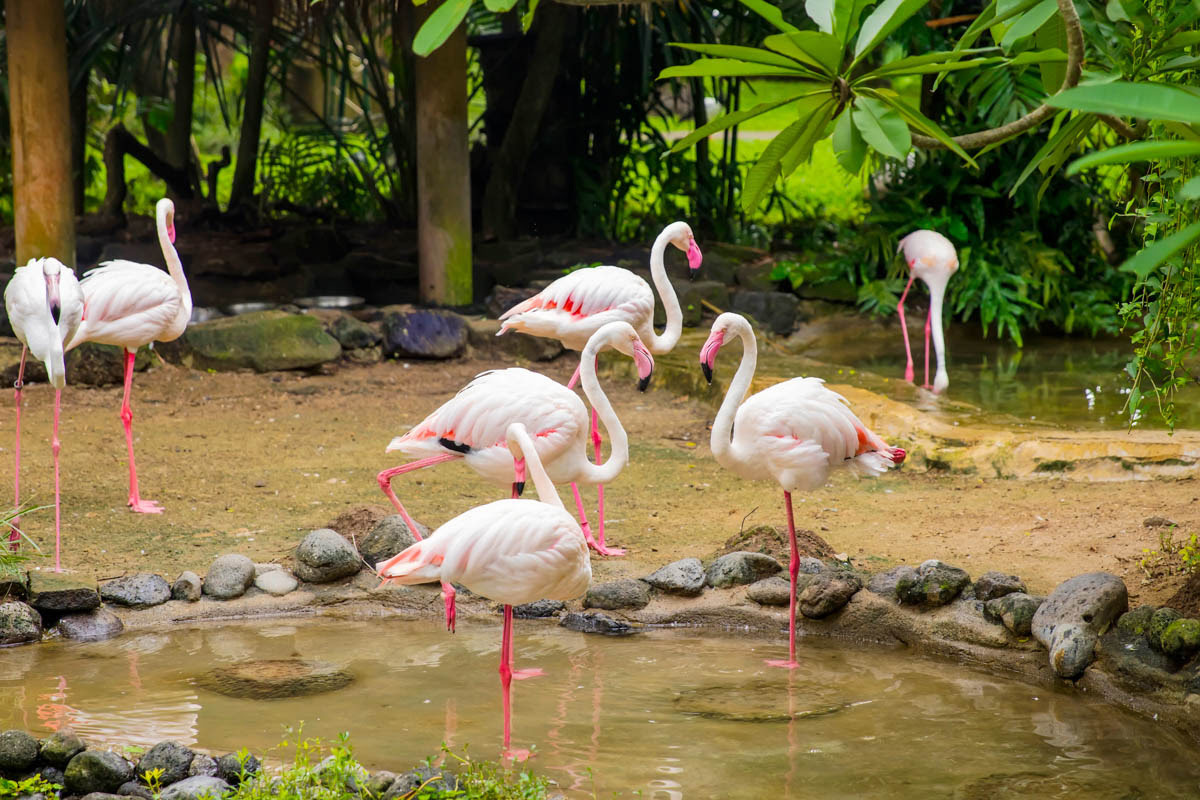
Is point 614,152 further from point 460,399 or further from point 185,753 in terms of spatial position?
point 185,753

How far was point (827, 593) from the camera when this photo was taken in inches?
187

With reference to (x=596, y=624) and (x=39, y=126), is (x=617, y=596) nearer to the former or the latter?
(x=596, y=624)

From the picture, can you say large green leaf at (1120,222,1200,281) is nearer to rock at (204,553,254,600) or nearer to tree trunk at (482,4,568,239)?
rock at (204,553,254,600)

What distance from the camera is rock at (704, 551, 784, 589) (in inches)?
197

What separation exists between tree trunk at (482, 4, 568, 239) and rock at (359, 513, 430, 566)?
6.44m

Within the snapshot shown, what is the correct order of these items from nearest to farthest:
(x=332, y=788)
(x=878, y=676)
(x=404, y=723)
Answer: (x=332, y=788), (x=404, y=723), (x=878, y=676)

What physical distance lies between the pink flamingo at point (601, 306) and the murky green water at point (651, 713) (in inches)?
70.0

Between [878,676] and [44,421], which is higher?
[44,421]

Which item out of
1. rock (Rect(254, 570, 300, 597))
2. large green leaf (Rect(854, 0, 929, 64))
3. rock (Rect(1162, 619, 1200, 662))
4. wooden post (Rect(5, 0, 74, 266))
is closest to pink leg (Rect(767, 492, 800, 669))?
rock (Rect(1162, 619, 1200, 662))

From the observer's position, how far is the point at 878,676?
175 inches

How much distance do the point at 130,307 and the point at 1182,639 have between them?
4890mm

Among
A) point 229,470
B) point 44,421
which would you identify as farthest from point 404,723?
point 44,421

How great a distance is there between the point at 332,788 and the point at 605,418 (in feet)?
6.66

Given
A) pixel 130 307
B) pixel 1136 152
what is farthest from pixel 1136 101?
pixel 130 307
